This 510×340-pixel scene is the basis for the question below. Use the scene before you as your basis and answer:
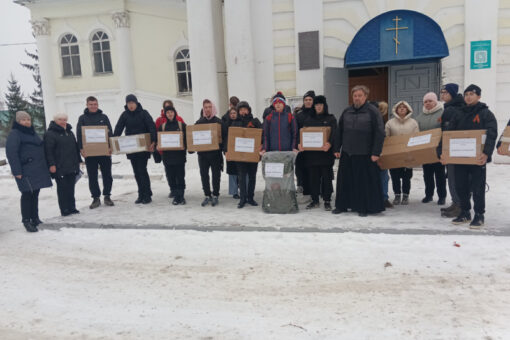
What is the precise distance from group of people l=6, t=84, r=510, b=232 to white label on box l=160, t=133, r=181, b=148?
0.16 m

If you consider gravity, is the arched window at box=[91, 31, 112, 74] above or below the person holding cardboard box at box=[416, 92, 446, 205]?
above

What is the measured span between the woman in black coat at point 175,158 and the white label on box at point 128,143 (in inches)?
20.4

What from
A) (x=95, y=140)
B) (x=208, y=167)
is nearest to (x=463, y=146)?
(x=208, y=167)

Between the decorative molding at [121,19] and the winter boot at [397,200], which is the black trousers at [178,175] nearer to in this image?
the winter boot at [397,200]

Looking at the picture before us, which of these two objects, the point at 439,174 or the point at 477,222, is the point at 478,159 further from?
the point at 439,174

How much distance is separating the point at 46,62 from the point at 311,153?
17.3 metres

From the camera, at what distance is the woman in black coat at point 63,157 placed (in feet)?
20.9

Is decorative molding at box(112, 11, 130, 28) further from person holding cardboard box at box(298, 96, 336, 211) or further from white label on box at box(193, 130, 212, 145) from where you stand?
person holding cardboard box at box(298, 96, 336, 211)

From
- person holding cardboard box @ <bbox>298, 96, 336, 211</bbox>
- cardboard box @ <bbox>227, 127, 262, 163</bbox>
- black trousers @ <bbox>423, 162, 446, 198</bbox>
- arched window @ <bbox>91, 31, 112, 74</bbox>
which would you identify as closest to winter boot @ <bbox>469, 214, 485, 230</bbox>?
black trousers @ <bbox>423, 162, 446, 198</bbox>

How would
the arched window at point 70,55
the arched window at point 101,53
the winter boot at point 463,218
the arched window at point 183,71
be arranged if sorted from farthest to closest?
the arched window at point 70,55, the arched window at point 101,53, the arched window at point 183,71, the winter boot at point 463,218

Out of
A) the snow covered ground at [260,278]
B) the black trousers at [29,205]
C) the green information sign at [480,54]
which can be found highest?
the green information sign at [480,54]

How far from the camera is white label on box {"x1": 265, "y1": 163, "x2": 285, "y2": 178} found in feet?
20.4

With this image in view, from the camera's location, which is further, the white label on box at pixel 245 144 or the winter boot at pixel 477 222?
the white label on box at pixel 245 144

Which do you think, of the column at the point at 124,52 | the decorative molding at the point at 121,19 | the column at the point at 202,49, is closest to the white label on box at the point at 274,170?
the column at the point at 202,49
